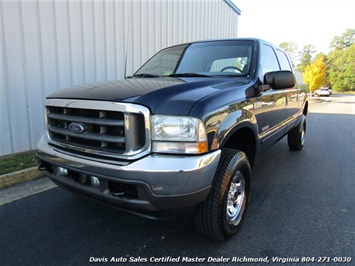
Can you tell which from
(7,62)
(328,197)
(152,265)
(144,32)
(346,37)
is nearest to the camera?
(152,265)

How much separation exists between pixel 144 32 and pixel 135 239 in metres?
6.06

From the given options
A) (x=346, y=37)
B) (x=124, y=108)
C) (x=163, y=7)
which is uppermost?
(x=346, y=37)

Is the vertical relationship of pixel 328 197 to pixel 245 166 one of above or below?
below

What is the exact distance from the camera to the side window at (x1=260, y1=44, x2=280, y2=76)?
10.6ft

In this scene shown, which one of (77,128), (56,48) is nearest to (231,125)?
(77,128)

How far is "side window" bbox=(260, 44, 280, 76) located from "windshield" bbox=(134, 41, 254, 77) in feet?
0.68

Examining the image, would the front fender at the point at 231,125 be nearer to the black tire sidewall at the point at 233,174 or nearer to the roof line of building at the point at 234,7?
the black tire sidewall at the point at 233,174

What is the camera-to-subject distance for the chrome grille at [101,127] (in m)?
1.89

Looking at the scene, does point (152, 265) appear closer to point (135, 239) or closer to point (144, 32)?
point (135, 239)

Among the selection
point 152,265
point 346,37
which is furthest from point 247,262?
point 346,37

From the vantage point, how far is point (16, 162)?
13.8 ft

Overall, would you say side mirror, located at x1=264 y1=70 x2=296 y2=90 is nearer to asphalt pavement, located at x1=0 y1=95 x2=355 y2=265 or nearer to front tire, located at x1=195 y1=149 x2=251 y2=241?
front tire, located at x1=195 y1=149 x2=251 y2=241

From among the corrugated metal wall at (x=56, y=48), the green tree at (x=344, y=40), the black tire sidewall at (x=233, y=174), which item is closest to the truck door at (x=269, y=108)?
the black tire sidewall at (x=233, y=174)

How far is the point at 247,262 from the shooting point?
2105 mm
